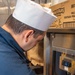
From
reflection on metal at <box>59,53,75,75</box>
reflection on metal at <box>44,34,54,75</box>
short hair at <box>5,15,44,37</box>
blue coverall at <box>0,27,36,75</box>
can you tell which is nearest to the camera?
blue coverall at <box>0,27,36,75</box>

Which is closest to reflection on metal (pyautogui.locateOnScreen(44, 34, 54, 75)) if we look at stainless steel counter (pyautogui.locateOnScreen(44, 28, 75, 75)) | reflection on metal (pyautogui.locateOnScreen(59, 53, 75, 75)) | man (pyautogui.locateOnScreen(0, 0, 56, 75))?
stainless steel counter (pyautogui.locateOnScreen(44, 28, 75, 75))

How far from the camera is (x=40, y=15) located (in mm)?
1123

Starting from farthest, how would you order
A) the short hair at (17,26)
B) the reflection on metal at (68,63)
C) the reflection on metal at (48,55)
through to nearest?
the reflection on metal at (48,55) → the reflection on metal at (68,63) → the short hair at (17,26)

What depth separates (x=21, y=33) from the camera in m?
1.09

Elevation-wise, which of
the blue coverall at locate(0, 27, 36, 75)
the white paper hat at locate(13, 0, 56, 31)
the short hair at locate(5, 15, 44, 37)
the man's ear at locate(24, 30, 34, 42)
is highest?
the white paper hat at locate(13, 0, 56, 31)

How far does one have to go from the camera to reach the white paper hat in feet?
3.63

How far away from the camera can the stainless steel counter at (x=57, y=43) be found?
1.29m

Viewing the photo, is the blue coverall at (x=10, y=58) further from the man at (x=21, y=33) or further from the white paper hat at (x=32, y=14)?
the white paper hat at (x=32, y=14)

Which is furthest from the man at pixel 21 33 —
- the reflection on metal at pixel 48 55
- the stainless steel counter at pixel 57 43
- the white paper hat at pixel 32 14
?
the reflection on metal at pixel 48 55

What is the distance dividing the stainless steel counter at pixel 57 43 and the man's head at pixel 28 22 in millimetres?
209

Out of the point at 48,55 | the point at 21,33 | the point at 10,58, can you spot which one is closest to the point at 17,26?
the point at 21,33

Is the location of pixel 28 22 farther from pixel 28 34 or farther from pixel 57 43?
pixel 57 43

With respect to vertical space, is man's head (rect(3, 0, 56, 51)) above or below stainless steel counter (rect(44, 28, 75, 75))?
above

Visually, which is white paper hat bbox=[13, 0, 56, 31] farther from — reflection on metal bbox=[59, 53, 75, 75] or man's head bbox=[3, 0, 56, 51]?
reflection on metal bbox=[59, 53, 75, 75]
